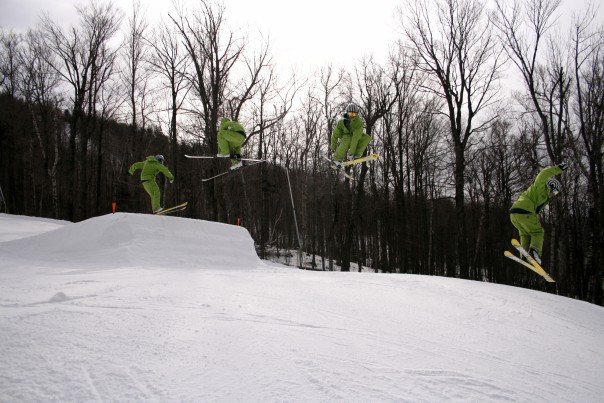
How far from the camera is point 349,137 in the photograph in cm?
893

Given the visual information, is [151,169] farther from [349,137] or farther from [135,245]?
[349,137]

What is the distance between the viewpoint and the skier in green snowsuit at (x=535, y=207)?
7.18 metres

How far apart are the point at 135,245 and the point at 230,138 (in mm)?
4108

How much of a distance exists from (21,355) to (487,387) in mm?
3112

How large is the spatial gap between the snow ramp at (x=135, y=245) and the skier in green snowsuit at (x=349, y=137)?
3780mm

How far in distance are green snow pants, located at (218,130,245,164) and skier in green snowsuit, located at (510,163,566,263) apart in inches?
292

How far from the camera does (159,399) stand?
5.99 feet

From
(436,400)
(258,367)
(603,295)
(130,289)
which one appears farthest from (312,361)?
(603,295)

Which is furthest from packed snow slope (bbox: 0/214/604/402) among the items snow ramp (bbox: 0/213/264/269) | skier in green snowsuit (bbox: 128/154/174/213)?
skier in green snowsuit (bbox: 128/154/174/213)

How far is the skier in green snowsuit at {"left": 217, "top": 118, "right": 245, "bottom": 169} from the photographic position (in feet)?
32.7

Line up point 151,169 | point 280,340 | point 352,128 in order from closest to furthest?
point 280,340 < point 352,128 < point 151,169

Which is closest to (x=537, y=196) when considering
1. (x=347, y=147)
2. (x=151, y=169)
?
(x=347, y=147)

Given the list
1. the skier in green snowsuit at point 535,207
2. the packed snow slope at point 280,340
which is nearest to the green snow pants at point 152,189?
the packed snow slope at point 280,340

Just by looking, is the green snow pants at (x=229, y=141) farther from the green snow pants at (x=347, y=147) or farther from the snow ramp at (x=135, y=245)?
the green snow pants at (x=347, y=147)
